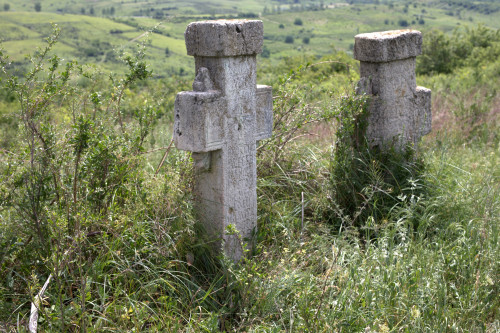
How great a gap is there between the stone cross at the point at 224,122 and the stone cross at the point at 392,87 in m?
1.24

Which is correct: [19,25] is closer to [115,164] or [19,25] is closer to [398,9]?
[398,9]

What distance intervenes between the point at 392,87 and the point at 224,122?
1.85 meters

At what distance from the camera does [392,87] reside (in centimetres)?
452

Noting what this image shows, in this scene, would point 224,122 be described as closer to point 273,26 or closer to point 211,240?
point 211,240

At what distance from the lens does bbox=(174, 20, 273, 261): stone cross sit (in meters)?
3.30

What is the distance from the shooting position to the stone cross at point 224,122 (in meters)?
3.30

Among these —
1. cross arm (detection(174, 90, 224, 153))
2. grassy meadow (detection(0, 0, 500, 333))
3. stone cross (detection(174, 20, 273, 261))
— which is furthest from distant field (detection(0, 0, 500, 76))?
cross arm (detection(174, 90, 224, 153))

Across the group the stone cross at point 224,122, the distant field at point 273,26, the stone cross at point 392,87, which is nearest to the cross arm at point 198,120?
the stone cross at point 224,122

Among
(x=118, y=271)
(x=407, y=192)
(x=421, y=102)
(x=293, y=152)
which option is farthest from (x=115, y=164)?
(x=421, y=102)

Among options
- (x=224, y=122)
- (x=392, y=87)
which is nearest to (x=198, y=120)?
(x=224, y=122)

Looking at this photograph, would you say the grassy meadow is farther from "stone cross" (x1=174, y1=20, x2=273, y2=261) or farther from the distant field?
the distant field

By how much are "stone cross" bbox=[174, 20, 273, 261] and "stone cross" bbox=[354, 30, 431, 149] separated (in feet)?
4.05

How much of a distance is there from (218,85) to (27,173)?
1351mm

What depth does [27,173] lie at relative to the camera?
3.25 m
